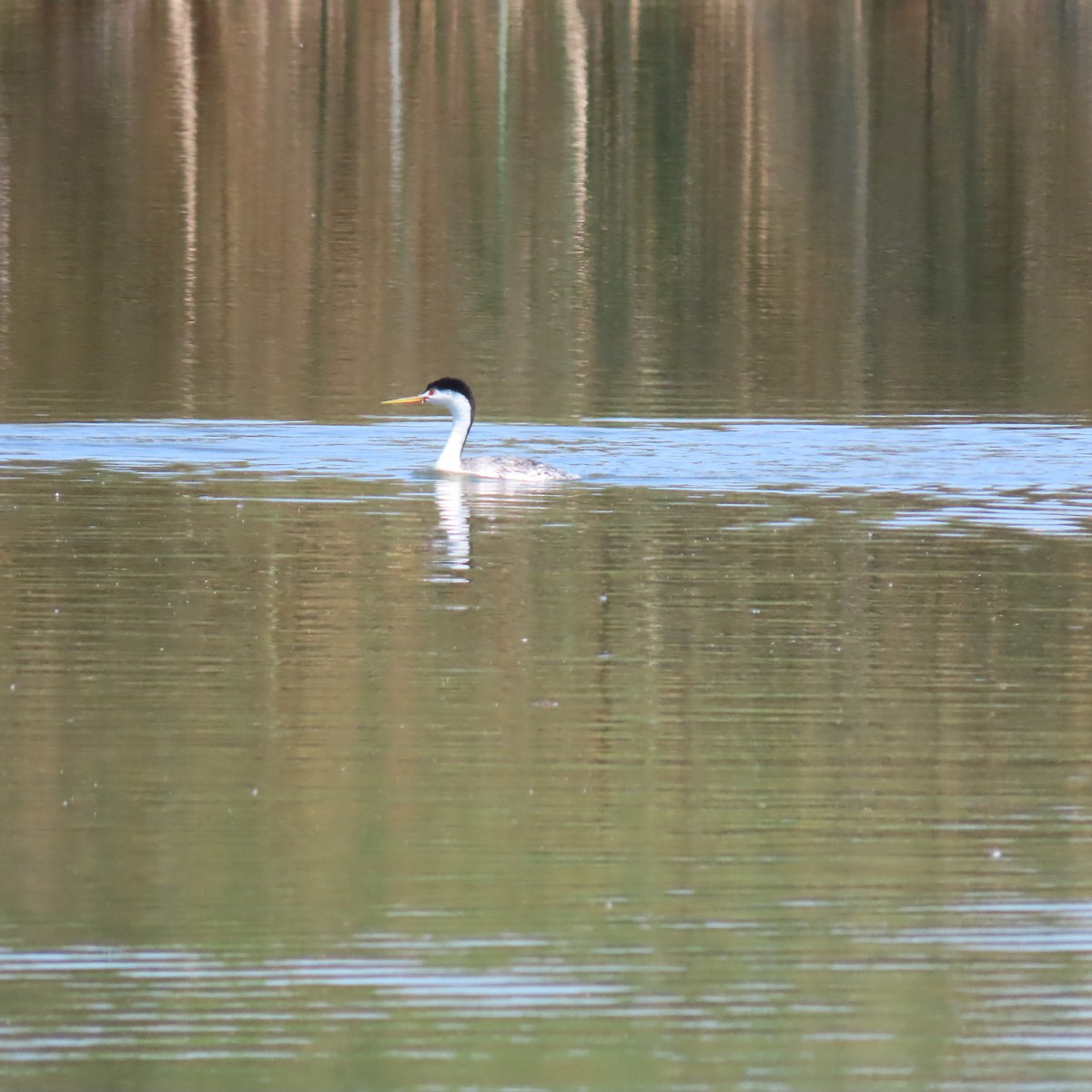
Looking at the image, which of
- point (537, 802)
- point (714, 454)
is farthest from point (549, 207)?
point (537, 802)

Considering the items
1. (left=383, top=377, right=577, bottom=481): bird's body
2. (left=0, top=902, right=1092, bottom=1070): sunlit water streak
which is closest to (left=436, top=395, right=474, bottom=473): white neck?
(left=383, top=377, right=577, bottom=481): bird's body

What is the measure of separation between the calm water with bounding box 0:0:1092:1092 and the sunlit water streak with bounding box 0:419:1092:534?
0.08m

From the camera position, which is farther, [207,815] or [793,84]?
[793,84]

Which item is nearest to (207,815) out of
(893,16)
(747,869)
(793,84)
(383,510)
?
(747,869)

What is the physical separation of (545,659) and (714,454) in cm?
734

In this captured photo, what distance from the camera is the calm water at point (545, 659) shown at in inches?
338

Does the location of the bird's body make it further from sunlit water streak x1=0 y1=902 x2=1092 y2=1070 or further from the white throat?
sunlit water streak x1=0 y1=902 x2=1092 y2=1070

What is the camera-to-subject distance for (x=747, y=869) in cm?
1002

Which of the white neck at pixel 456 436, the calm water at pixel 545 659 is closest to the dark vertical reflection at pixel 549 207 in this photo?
the calm water at pixel 545 659

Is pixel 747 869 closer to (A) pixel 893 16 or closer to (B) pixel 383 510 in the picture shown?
(B) pixel 383 510

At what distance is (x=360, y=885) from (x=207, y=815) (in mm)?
1083

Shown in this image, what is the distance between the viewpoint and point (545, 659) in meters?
13.7

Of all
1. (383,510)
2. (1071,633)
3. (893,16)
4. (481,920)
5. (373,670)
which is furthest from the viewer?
(893,16)

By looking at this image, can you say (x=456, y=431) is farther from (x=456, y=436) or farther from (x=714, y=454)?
(x=714, y=454)
